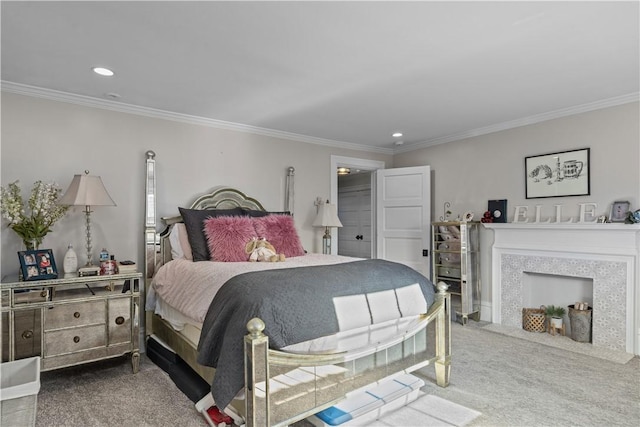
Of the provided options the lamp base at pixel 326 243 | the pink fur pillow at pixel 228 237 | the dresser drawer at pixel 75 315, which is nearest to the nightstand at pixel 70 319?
the dresser drawer at pixel 75 315

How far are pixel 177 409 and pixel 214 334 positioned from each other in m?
0.78

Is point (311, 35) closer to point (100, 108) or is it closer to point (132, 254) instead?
point (100, 108)

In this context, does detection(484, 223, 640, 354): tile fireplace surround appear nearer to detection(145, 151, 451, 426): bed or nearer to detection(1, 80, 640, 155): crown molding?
detection(1, 80, 640, 155): crown molding

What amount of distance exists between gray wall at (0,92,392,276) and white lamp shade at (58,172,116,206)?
365 mm

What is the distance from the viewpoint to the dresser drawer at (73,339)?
2574mm

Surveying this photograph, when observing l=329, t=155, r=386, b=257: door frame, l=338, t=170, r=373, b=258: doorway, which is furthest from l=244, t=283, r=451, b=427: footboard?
l=338, t=170, r=373, b=258: doorway

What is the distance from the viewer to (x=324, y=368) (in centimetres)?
197

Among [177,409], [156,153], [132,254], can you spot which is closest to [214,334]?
[177,409]

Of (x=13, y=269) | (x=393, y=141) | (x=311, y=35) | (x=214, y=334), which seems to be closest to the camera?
(x=214, y=334)

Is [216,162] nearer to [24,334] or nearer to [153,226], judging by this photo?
[153,226]

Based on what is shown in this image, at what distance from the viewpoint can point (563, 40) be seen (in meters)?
2.28

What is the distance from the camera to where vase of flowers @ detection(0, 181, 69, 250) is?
278 cm

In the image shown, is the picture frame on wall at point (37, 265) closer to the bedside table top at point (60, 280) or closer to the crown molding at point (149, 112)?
the bedside table top at point (60, 280)

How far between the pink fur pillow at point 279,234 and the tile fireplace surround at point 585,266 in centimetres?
236
